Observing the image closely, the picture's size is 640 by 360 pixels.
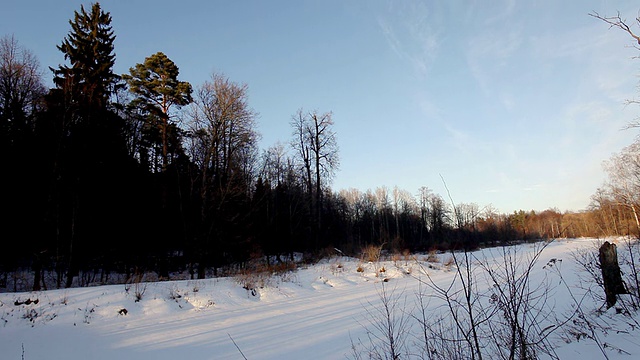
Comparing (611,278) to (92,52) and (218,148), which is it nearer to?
(218,148)

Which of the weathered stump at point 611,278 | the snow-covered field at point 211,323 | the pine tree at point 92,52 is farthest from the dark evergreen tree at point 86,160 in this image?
the weathered stump at point 611,278

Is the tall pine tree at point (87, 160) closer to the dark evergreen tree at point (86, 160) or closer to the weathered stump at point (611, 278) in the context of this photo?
the dark evergreen tree at point (86, 160)

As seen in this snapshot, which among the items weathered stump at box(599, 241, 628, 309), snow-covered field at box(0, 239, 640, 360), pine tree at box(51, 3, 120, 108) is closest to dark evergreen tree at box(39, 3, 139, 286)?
pine tree at box(51, 3, 120, 108)

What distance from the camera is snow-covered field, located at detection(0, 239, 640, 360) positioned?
5355 millimetres

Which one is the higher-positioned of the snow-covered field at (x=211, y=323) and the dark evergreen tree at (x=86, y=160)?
the dark evergreen tree at (x=86, y=160)

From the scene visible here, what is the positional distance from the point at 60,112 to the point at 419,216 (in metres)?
60.9

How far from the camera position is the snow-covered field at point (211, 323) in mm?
5355

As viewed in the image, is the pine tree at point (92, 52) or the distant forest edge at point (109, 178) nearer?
the distant forest edge at point (109, 178)

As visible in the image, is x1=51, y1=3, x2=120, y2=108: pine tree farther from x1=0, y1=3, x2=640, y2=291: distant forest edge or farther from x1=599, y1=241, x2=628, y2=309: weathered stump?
x1=599, y1=241, x2=628, y2=309: weathered stump

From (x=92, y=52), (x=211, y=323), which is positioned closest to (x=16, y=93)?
(x=92, y=52)

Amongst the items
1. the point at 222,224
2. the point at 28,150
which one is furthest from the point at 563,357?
the point at 28,150

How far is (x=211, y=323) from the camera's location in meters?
7.58

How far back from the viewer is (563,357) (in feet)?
12.0

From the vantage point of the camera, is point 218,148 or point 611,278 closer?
point 611,278
